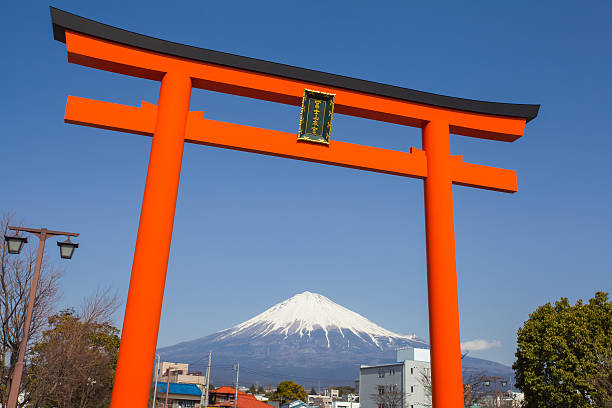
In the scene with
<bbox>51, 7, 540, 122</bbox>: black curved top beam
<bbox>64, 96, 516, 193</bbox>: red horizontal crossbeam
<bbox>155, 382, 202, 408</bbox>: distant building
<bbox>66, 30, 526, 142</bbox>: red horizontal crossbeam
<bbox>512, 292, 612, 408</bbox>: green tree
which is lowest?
<bbox>155, 382, 202, 408</bbox>: distant building

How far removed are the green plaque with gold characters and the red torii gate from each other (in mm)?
132

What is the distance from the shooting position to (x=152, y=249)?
21.2 ft

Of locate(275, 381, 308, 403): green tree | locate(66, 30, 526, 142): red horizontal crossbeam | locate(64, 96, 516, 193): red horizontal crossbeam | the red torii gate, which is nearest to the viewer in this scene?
the red torii gate

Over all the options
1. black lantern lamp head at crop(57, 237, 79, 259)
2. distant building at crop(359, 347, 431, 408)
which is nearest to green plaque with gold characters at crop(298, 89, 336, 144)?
black lantern lamp head at crop(57, 237, 79, 259)

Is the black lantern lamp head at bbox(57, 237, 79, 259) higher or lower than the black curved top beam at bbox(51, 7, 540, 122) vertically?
lower

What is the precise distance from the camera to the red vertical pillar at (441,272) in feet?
23.5

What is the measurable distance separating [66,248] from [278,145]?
354 cm

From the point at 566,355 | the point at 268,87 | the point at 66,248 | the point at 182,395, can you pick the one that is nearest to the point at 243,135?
the point at 268,87

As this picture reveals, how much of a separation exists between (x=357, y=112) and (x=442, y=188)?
6.19 feet

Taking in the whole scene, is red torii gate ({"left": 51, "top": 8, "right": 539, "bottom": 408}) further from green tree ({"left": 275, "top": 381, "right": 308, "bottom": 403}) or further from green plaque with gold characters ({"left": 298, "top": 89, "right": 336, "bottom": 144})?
green tree ({"left": 275, "top": 381, "right": 308, "bottom": 403})

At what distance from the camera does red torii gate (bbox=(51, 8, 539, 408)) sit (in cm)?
639

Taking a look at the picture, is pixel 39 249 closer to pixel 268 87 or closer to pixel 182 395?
pixel 268 87

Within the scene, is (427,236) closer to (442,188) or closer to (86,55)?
(442,188)

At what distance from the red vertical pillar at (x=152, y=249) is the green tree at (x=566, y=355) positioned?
11.3 metres
